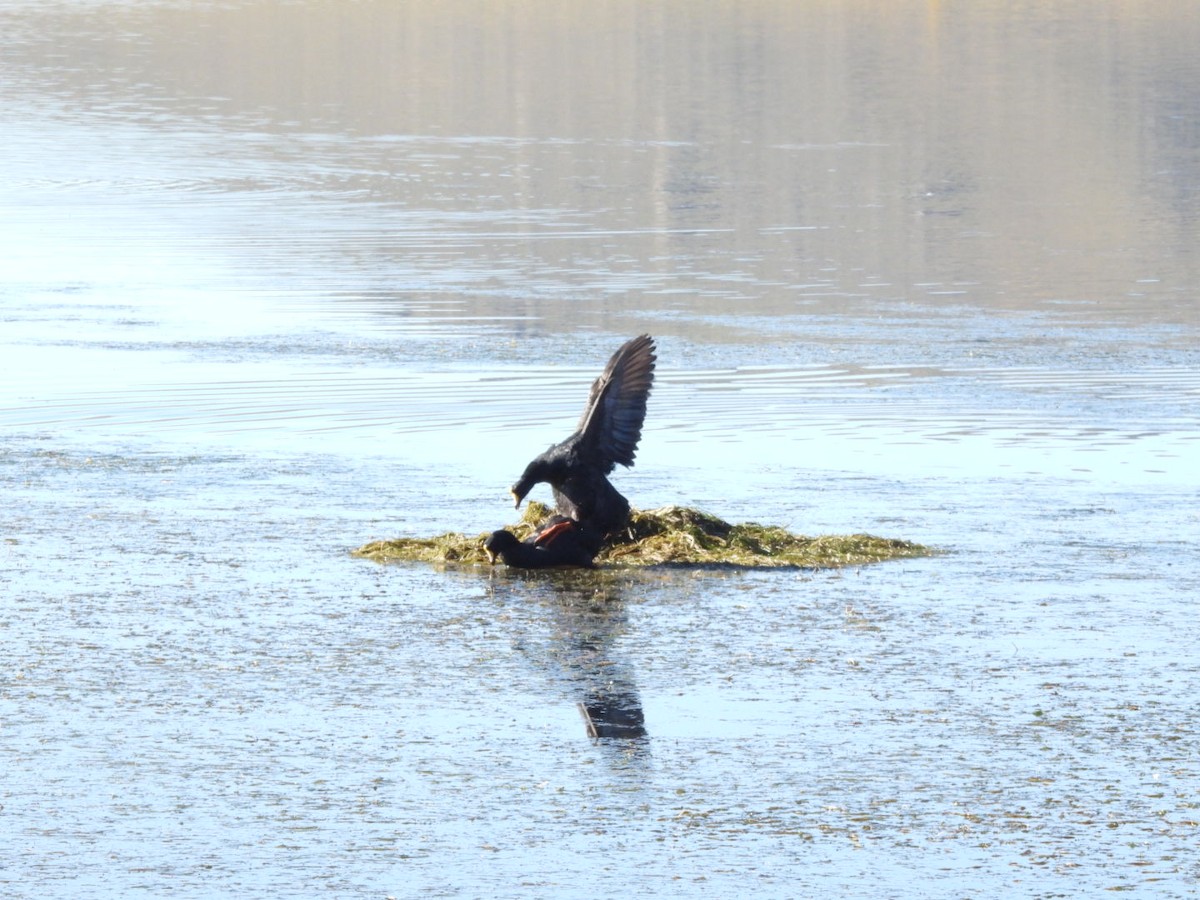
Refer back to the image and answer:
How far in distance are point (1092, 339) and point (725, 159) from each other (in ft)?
48.3

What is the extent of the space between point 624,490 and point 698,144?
21991 millimetres

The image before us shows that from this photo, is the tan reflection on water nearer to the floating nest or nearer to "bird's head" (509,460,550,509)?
the floating nest

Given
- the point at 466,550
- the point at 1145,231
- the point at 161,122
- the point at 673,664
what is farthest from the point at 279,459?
the point at 161,122

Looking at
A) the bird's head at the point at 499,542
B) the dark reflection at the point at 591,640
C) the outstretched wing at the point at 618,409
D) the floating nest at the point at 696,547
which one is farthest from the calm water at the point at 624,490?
the outstretched wing at the point at 618,409

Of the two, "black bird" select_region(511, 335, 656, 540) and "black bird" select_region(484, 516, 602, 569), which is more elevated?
"black bird" select_region(511, 335, 656, 540)

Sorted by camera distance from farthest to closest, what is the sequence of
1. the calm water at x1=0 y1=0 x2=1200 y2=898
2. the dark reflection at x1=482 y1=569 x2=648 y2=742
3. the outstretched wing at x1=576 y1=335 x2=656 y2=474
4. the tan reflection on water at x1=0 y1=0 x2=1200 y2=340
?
the tan reflection on water at x1=0 y1=0 x2=1200 y2=340 < the outstretched wing at x1=576 y1=335 x2=656 y2=474 < the dark reflection at x1=482 y1=569 x2=648 y2=742 < the calm water at x1=0 y1=0 x2=1200 y2=898

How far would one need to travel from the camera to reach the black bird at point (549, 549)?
10992mm

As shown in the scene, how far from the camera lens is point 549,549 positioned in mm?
11039

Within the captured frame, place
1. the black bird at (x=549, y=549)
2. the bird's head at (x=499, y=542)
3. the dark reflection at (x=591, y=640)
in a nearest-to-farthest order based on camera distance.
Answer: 1. the dark reflection at (x=591, y=640)
2. the bird's head at (x=499, y=542)
3. the black bird at (x=549, y=549)

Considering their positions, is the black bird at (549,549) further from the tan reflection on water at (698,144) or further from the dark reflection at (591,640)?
the tan reflection on water at (698,144)

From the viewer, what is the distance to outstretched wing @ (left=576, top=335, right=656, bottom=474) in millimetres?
11297

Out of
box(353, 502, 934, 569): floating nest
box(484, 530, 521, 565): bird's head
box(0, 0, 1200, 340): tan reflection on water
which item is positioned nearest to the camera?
box(484, 530, 521, 565): bird's head

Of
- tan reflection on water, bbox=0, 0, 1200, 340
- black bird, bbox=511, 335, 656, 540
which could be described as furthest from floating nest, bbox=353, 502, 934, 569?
tan reflection on water, bbox=0, 0, 1200, 340

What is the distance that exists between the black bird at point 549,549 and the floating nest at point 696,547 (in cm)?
17
